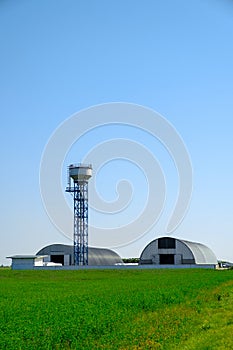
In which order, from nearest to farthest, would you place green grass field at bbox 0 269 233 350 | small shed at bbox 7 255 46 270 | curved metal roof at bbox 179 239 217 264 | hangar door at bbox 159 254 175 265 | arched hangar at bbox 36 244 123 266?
green grass field at bbox 0 269 233 350, small shed at bbox 7 255 46 270, hangar door at bbox 159 254 175 265, curved metal roof at bbox 179 239 217 264, arched hangar at bbox 36 244 123 266

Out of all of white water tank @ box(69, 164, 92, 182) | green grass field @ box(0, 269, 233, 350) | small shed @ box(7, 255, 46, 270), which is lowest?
green grass field @ box(0, 269, 233, 350)

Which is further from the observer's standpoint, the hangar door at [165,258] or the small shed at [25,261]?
the hangar door at [165,258]

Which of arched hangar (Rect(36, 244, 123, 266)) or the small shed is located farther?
arched hangar (Rect(36, 244, 123, 266))

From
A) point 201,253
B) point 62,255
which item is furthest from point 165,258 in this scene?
point 62,255

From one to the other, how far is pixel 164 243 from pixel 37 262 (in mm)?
14654

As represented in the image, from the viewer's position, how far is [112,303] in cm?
2036

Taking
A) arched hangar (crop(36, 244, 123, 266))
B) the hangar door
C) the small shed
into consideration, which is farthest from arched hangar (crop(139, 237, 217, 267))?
the small shed

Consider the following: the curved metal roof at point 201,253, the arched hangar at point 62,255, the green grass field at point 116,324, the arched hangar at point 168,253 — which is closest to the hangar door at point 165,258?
the arched hangar at point 168,253

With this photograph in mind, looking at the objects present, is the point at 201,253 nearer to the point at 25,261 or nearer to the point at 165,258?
the point at 165,258

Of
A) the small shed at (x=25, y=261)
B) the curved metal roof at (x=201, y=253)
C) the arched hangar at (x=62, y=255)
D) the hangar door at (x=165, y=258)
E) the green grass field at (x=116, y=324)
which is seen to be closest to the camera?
the green grass field at (x=116, y=324)

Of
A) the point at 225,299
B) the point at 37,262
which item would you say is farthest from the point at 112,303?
the point at 37,262

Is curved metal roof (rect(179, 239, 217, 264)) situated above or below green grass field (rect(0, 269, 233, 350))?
above

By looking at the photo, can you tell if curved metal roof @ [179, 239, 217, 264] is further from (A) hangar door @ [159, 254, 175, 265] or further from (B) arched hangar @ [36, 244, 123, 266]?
(B) arched hangar @ [36, 244, 123, 266]

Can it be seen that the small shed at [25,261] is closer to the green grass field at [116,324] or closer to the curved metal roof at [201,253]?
the curved metal roof at [201,253]
